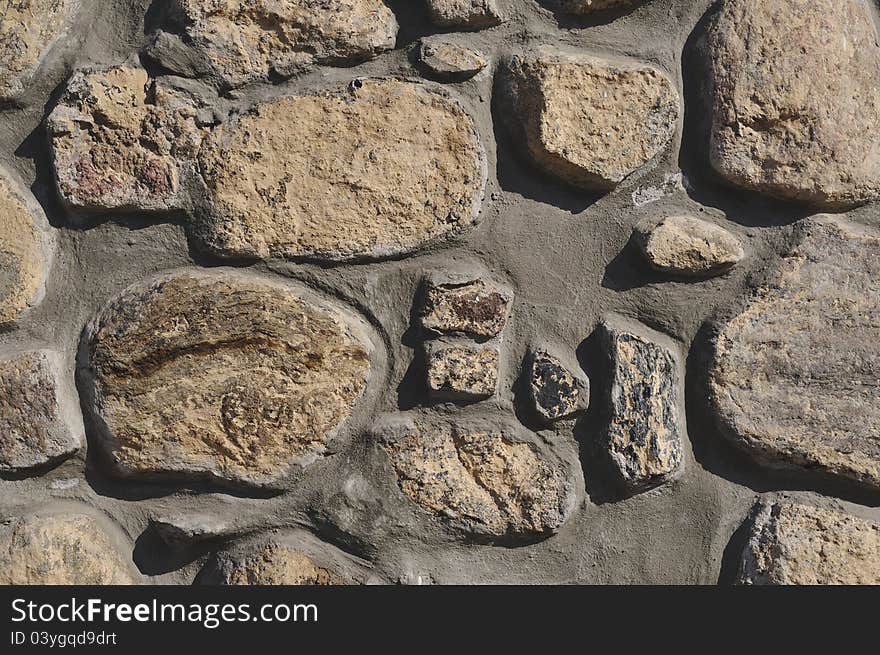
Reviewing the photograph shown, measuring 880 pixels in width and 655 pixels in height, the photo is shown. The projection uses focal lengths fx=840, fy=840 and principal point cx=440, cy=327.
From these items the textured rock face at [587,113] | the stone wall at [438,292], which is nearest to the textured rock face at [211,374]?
the stone wall at [438,292]

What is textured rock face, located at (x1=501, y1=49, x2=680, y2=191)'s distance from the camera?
938mm

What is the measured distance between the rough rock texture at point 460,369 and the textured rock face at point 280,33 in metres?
0.34

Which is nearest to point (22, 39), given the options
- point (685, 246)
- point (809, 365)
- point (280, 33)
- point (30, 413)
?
point (280, 33)

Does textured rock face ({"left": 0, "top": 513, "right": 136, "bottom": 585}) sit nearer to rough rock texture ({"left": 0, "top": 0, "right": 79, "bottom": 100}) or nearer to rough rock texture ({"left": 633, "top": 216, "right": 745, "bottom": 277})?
rough rock texture ({"left": 0, "top": 0, "right": 79, "bottom": 100})

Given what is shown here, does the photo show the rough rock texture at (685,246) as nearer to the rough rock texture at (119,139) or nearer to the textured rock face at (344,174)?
the textured rock face at (344,174)

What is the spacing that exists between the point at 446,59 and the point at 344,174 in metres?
0.17

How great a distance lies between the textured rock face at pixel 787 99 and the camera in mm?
957

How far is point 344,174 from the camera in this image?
3.05 ft

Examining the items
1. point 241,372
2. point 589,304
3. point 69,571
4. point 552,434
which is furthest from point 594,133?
point 69,571

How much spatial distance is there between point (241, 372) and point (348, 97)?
12.9 inches

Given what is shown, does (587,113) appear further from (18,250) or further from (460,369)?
(18,250)

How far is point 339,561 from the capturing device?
0.94 metres

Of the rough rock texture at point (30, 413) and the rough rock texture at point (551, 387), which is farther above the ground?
the rough rock texture at point (551, 387)

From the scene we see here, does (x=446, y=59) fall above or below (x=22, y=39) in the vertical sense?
above
